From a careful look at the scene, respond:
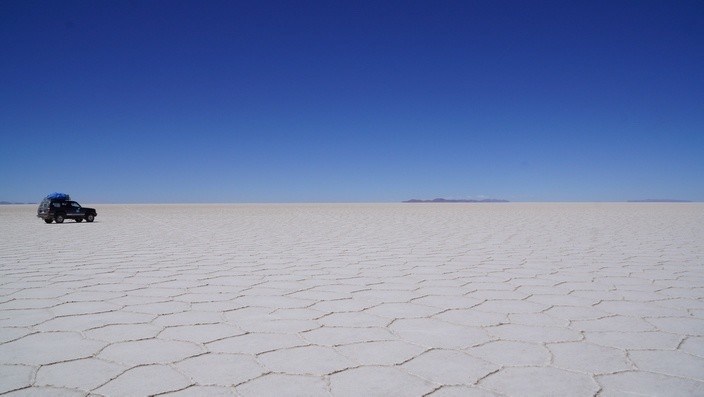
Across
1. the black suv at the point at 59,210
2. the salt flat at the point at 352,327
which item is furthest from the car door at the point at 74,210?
the salt flat at the point at 352,327

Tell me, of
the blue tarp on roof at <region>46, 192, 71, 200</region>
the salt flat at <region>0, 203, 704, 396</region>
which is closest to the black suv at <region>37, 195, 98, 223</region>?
the blue tarp on roof at <region>46, 192, 71, 200</region>

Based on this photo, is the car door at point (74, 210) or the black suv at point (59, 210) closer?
the black suv at point (59, 210)

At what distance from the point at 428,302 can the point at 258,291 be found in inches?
50.2

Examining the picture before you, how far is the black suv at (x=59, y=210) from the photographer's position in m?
11.7

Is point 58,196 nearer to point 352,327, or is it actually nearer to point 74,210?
point 74,210

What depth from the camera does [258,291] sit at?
10.9 feet

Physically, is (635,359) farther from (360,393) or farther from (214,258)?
(214,258)

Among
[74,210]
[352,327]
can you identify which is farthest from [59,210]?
[352,327]

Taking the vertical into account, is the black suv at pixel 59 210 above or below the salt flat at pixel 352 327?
above

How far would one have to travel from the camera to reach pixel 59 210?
38.9 feet

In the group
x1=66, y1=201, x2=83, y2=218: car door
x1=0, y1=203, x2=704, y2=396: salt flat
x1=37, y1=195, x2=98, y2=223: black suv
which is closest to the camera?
x1=0, y1=203, x2=704, y2=396: salt flat

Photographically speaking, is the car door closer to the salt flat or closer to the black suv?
the black suv

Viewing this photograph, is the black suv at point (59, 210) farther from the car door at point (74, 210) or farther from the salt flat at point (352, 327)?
the salt flat at point (352, 327)

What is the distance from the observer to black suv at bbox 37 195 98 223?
11.7m
